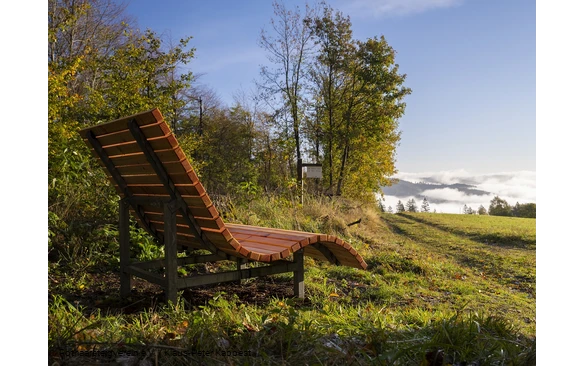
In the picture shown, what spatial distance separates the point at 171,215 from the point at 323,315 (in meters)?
1.15

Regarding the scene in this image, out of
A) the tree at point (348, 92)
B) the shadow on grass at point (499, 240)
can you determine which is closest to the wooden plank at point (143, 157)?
the shadow on grass at point (499, 240)

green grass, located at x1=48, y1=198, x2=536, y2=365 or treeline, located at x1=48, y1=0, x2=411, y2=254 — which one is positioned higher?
treeline, located at x1=48, y1=0, x2=411, y2=254

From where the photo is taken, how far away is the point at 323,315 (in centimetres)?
286

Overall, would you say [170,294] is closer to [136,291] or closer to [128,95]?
[136,291]

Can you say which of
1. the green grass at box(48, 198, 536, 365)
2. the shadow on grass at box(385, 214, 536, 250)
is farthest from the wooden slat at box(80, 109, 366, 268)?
the shadow on grass at box(385, 214, 536, 250)

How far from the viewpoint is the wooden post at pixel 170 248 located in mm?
3008

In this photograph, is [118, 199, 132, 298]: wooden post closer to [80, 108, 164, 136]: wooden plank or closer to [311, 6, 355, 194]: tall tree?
[80, 108, 164, 136]: wooden plank

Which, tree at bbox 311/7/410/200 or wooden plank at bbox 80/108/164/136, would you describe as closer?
wooden plank at bbox 80/108/164/136

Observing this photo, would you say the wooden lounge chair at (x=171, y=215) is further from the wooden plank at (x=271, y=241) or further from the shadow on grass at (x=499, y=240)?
the shadow on grass at (x=499, y=240)

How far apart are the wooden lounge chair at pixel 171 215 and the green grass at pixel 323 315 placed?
0.82 ft

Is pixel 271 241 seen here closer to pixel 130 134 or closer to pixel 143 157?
pixel 143 157

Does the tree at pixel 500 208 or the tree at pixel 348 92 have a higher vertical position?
the tree at pixel 348 92

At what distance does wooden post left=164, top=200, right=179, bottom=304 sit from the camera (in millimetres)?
3008

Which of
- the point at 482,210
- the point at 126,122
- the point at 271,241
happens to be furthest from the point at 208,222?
the point at 482,210
